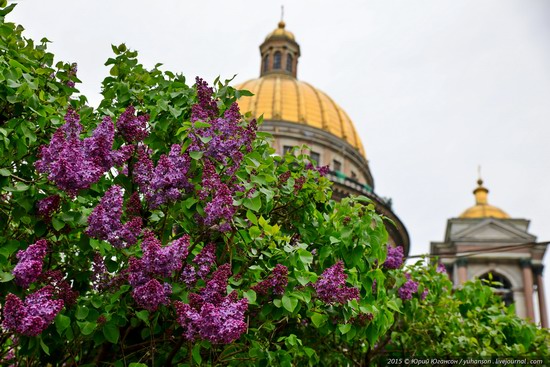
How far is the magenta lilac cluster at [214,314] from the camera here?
5.53 metres

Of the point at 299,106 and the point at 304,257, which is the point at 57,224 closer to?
the point at 304,257

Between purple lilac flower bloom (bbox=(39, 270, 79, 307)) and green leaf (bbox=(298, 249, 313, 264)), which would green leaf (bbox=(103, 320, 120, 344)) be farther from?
green leaf (bbox=(298, 249, 313, 264))

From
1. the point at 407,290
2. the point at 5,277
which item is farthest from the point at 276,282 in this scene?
the point at 407,290

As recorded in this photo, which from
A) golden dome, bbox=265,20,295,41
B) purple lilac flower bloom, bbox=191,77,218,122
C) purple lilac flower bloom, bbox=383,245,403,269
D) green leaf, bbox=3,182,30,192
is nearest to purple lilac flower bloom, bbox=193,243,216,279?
green leaf, bbox=3,182,30,192

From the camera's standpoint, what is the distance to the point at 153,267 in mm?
5816

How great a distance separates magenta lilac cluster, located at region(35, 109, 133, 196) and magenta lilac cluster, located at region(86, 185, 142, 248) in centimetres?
21

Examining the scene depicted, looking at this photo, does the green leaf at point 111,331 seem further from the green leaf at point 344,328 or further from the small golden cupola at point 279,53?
the small golden cupola at point 279,53

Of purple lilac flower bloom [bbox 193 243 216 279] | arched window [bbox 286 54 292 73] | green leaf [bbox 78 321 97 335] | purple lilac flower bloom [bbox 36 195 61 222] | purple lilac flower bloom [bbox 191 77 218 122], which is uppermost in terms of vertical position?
arched window [bbox 286 54 292 73]

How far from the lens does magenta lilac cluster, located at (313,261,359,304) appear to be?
6887 mm

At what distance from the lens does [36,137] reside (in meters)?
7.21

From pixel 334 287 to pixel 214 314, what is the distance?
1673 millimetres

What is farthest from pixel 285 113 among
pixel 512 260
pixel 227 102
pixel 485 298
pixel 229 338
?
pixel 229 338

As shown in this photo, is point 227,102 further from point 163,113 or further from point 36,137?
point 36,137

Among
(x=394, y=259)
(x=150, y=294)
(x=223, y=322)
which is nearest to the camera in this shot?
(x=223, y=322)
